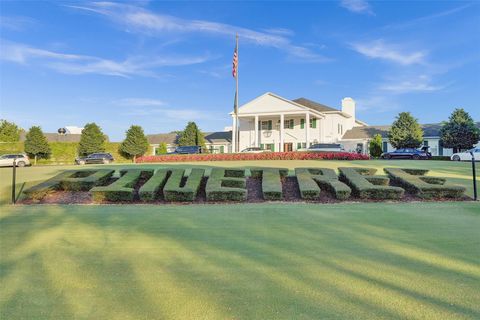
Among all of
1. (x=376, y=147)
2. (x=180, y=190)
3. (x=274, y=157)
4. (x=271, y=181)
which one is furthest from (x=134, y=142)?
(x=180, y=190)

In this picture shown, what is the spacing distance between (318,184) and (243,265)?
6.62 m

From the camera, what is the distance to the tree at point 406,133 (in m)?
37.6

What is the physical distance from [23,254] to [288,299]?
384 cm

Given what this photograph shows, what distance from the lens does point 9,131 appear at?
56.7 metres

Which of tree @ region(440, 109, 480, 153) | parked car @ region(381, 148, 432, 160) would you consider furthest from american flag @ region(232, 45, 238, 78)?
tree @ region(440, 109, 480, 153)

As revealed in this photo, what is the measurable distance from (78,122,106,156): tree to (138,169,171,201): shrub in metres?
30.3

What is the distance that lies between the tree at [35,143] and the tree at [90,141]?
3.28 metres

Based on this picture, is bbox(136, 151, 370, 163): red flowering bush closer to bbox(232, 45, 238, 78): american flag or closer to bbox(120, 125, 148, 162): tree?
bbox(232, 45, 238, 78): american flag

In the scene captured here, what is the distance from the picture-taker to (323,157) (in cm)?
2284

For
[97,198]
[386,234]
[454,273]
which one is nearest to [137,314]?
[454,273]

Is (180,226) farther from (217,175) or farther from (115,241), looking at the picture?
(217,175)

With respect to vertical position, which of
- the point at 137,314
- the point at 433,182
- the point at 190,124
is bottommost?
the point at 137,314

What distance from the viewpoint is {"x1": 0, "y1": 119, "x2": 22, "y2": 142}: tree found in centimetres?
5242

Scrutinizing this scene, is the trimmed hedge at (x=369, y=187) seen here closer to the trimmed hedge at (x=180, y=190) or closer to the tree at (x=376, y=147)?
the trimmed hedge at (x=180, y=190)
